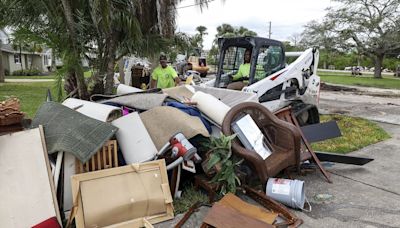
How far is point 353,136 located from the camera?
23.5 feet

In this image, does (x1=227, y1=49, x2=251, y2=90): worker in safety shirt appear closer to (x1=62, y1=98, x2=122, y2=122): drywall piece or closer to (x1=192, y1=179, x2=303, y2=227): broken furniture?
(x1=62, y1=98, x2=122, y2=122): drywall piece

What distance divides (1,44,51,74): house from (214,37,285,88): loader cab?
3038 centimetres

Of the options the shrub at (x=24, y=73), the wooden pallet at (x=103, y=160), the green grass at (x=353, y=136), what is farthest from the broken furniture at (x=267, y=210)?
the shrub at (x=24, y=73)

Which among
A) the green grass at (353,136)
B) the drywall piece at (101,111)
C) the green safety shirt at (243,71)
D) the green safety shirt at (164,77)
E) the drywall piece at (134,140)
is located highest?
the green safety shirt at (243,71)

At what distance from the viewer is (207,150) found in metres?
4.06

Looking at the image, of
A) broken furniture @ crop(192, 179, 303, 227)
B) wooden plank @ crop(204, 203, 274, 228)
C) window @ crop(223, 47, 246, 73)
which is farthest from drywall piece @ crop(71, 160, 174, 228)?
window @ crop(223, 47, 246, 73)

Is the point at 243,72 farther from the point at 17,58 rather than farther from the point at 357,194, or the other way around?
the point at 17,58

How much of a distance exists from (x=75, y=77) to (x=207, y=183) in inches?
148

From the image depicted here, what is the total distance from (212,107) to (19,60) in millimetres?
40279

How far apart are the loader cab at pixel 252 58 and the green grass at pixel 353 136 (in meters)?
1.74

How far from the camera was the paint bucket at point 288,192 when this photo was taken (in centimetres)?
373

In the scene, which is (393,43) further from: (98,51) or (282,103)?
(98,51)

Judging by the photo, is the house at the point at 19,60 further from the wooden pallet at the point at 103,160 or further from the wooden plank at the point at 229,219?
the wooden plank at the point at 229,219

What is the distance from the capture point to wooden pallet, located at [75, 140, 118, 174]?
3.53m
